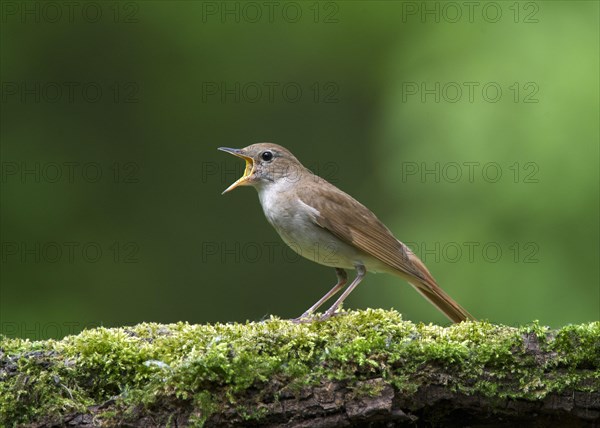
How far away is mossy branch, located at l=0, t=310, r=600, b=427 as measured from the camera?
4016 mm

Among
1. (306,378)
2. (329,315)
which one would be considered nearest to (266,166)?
(329,315)

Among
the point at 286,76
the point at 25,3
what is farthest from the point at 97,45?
the point at 286,76

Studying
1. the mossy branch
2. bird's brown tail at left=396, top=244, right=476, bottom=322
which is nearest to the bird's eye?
bird's brown tail at left=396, top=244, right=476, bottom=322

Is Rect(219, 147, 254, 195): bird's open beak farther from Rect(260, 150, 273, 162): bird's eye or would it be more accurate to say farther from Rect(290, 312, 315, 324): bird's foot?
Rect(290, 312, 315, 324): bird's foot

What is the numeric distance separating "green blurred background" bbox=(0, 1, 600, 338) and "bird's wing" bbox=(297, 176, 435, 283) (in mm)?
924

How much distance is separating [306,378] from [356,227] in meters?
2.17

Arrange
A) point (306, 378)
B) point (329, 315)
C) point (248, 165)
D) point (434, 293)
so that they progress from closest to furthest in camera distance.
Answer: point (306, 378)
point (329, 315)
point (434, 293)
point (248, 165)

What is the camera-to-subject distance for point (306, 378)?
13.5ft

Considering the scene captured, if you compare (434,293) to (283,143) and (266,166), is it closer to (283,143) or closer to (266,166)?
(266,166)

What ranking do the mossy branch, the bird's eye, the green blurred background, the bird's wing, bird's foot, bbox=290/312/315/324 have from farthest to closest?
the green blurred background, the bird's eye, the bird's wing, bird's foot, bbox=290/312/315/324, the mossy branch

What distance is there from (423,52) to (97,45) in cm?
437

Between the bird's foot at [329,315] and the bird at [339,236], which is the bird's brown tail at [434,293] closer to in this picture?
the bird at [339,236]

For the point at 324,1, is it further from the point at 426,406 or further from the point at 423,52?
the point at 426,406

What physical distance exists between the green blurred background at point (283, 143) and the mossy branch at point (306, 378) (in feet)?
7.68
